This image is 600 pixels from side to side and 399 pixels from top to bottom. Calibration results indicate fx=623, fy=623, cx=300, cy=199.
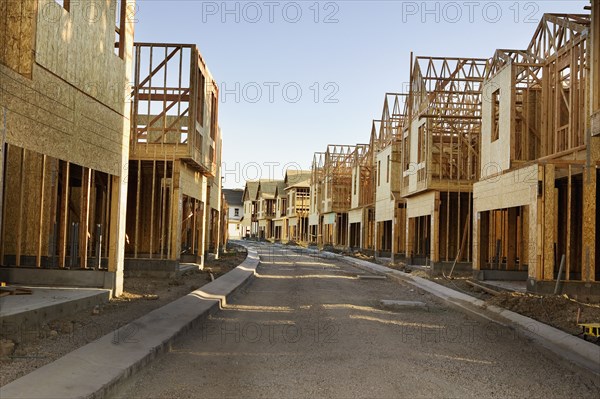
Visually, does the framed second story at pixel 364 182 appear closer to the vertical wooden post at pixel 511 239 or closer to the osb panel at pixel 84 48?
the vertical wooden post at pixel 511 239

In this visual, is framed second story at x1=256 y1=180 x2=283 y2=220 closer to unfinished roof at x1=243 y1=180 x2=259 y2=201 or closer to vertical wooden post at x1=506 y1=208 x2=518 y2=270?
unfinished roof at x1=243 y1=180 x2=259 y2=201

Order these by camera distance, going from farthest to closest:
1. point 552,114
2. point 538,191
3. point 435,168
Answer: point 435,168, point 552,114, point 538,191

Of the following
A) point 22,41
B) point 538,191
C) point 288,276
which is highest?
point 22,41

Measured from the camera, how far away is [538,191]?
14.4 meters

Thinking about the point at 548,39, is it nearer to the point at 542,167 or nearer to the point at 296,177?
the point at 542,167

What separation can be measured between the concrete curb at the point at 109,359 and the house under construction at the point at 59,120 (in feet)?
7.16

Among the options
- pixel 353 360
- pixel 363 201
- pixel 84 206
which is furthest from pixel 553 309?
pixel 363 201

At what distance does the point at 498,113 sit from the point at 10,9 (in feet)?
48.0

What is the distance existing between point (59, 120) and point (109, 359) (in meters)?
4.92

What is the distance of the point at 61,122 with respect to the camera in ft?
34.1

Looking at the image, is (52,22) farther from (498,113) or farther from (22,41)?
(498,113)

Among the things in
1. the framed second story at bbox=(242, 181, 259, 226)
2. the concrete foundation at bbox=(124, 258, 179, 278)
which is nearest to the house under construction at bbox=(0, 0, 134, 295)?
the concrete foundation at bbox=(124, 258, 179, 278)

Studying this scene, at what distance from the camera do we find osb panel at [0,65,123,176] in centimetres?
877

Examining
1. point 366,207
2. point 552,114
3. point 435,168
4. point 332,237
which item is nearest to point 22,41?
point 552,114
